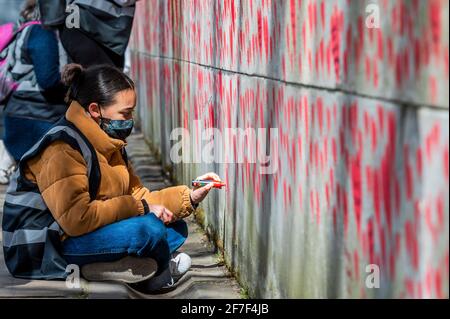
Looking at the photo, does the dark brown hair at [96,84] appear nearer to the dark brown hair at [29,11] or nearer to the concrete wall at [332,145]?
the concrete wall at [332,145]

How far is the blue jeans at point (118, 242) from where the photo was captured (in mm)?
5020

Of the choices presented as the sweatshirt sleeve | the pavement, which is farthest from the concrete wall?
the sweatshirt sleeve

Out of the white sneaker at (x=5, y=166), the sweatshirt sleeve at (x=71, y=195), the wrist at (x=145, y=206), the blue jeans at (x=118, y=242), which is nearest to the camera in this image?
the sweatshirt sleeve at (x=71, y=195)

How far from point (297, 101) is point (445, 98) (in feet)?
5.01

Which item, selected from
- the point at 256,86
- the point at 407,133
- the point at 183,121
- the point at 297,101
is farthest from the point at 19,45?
the point at 407,133

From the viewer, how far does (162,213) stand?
17.4ft

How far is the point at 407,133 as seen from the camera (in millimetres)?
2895

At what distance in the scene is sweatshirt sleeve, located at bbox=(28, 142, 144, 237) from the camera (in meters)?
4.85

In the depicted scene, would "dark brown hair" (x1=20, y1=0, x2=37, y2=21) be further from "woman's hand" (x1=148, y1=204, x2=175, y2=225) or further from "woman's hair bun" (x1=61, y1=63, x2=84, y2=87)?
"woman's hand" (x1=148, y1=204, x2=175, y2=225)

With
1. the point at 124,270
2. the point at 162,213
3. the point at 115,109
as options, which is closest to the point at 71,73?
the point at 115,109

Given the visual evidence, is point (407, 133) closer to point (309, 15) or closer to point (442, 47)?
point (442, 47)

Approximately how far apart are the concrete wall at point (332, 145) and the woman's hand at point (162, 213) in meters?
0.36

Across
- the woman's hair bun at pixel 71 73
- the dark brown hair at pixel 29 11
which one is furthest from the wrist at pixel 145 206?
the dark brown hair at pixel 29 11

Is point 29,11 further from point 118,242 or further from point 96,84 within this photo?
point 118,242
